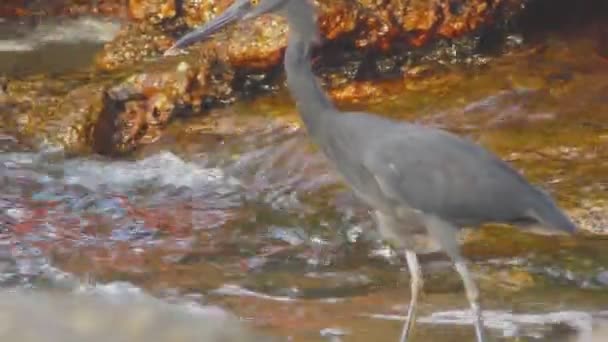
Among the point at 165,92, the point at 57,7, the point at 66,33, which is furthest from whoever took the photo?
the point at 57,7

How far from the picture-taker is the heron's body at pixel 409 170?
Result: 4.45 meters

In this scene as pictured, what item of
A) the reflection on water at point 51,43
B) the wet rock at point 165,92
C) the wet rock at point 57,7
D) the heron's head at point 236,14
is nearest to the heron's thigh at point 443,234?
the heron's head at point 236,14

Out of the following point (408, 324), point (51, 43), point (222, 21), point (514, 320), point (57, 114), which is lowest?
point (514, 320)

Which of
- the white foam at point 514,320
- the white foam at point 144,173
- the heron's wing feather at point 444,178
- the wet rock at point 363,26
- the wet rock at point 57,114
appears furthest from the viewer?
the wet rock at point 363,26

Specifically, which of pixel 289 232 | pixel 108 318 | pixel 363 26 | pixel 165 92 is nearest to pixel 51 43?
pixel 165 92

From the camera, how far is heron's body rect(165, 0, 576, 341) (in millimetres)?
4453

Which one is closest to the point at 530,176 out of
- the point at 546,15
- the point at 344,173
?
the point at 344,173

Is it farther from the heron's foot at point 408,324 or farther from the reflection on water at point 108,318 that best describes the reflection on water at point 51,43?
the heron's foot at point 408,324

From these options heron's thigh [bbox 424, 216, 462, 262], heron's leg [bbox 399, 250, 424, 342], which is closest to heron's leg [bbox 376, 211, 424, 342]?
heron's leg [bbox 399, 250, 424, 342]

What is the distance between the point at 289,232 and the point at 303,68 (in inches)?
69.8

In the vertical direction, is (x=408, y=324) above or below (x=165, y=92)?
below

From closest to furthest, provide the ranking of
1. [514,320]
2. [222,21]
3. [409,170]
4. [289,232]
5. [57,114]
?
1. [409,170]
2. [222,21]
3. [514,320]
4. [289,232]
5. [57,114]

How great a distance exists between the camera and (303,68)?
4.62 m

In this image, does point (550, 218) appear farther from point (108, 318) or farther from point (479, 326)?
point (108, 318)
